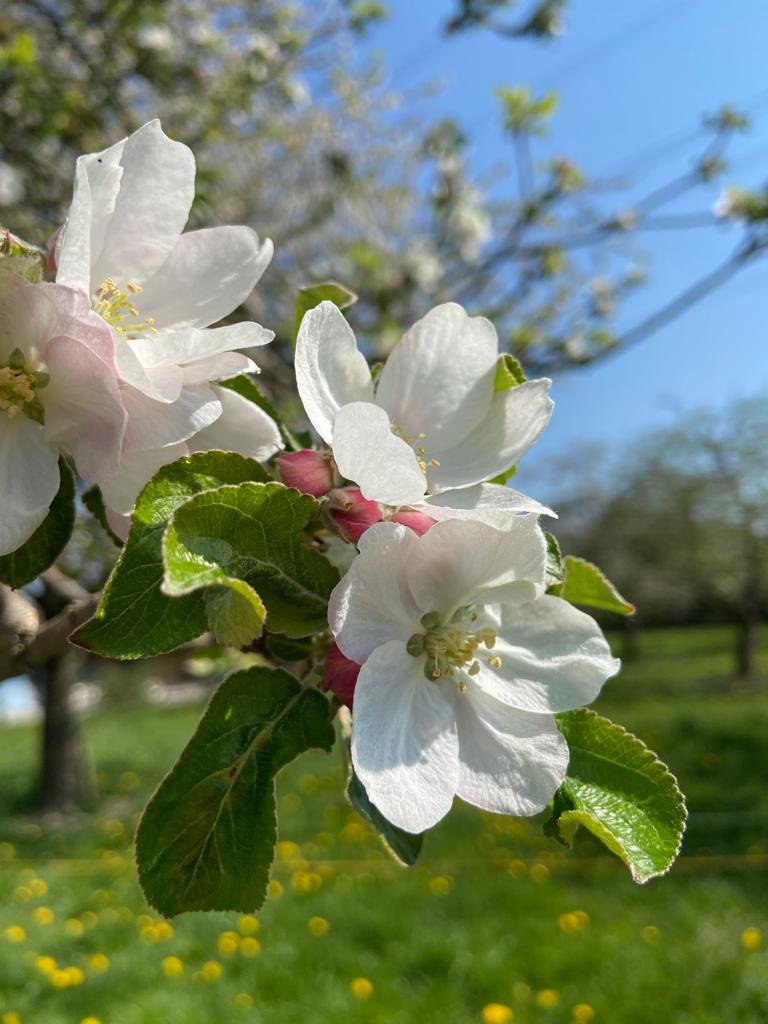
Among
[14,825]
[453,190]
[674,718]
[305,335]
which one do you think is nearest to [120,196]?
[305,335]

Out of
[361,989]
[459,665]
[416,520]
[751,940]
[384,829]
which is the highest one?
[416,520]

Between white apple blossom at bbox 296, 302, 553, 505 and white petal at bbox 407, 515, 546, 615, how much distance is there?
84 millimetres

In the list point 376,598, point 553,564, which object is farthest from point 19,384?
point 553,564

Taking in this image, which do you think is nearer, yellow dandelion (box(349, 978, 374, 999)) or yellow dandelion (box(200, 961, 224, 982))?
yellow dandelion (box(349, 978, 374, 999))

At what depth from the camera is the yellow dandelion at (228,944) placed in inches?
122

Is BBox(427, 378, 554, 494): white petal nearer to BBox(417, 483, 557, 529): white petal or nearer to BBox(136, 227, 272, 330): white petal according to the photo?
BBox(417, 483, 557, 529): white petal

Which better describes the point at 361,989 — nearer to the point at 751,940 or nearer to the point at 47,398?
the point at 751,940

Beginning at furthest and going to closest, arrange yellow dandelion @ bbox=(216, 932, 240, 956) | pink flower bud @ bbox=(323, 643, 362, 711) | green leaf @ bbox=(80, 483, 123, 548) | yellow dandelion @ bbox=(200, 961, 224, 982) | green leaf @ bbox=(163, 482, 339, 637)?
yellow dandelion @ bbox=(216, 932, 240, 956) → yellow dandelion @ bbox=(200, 961, 224, 982) → green leaf @ bbox=(80, 483, 123, 548) → pink flower bud @ bbox=(323, 643, 362, 711) → green leaf @ bbox=(163, 482, 339, 637)

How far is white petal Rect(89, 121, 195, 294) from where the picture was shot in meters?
0.61

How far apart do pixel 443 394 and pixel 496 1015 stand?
8.37 feet

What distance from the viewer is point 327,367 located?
0.62 meters

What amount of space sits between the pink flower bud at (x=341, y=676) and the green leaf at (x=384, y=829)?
0.07 metres

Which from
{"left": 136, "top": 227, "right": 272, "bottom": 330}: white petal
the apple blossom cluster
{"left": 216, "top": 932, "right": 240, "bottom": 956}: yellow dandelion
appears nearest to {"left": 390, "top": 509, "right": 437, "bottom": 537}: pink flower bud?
the apple blossom cluster

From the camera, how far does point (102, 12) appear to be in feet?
10.7
